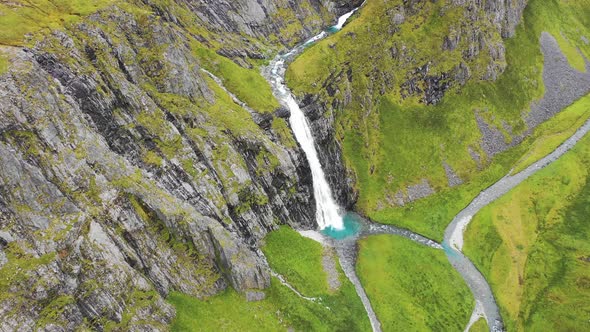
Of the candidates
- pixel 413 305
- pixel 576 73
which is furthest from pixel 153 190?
pixel 576 73

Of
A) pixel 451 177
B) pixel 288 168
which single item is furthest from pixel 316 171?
pixel 451 177

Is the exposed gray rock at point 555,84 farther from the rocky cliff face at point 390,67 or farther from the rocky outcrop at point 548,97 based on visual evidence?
the rocky cliff face at point 390,67

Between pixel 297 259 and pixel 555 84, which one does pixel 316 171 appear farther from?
pixel 555 84

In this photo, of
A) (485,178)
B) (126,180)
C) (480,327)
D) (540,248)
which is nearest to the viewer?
(126,180)

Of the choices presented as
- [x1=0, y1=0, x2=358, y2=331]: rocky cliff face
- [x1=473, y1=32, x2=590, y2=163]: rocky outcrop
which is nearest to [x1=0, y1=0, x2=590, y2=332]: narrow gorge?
[x1=0, y1=0, x2=358, y2=331]: rocky cliff face

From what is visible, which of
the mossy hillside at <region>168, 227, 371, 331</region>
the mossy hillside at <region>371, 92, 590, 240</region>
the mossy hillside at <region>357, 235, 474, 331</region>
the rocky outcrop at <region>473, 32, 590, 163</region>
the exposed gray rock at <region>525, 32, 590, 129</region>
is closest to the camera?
the mossy hillside at <region>168, 227, 371, 331</region>

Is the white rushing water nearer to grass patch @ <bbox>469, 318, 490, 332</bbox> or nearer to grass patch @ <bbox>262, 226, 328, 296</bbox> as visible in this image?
grass patch @ <bbox>262, 226, 328, 296</bbox>
